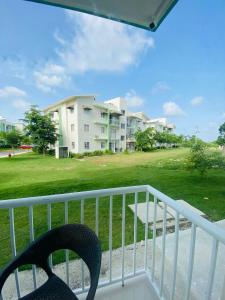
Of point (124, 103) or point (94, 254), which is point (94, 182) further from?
point (124, 103)

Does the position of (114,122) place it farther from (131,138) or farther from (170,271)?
(170,271)

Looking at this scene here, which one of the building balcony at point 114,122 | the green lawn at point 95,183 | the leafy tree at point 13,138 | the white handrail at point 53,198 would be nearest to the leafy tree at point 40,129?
the green lawn at point 95,183

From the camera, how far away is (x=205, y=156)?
3846 millimetres

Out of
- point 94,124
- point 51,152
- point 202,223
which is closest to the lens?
point 202,223

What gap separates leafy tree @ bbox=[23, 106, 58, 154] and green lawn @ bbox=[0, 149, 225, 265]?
32.4 inches

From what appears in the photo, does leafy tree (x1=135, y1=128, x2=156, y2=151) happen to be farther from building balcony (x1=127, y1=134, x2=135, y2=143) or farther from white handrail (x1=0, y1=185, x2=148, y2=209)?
white handrail (x1=0, y1=185, x2=148, y2=209)

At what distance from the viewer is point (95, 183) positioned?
4.62 metres

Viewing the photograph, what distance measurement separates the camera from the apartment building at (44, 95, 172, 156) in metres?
7.66

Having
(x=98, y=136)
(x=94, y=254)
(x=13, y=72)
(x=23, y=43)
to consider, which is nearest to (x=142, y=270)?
(x=94, y=254)

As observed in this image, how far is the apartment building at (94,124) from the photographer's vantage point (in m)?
7.66

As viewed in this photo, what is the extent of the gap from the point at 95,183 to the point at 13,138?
331 centimetres

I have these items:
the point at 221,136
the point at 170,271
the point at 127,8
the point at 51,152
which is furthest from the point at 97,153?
the point at 127,8

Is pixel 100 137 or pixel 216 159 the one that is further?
pixel 100 137

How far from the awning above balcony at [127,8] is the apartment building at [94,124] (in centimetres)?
641
